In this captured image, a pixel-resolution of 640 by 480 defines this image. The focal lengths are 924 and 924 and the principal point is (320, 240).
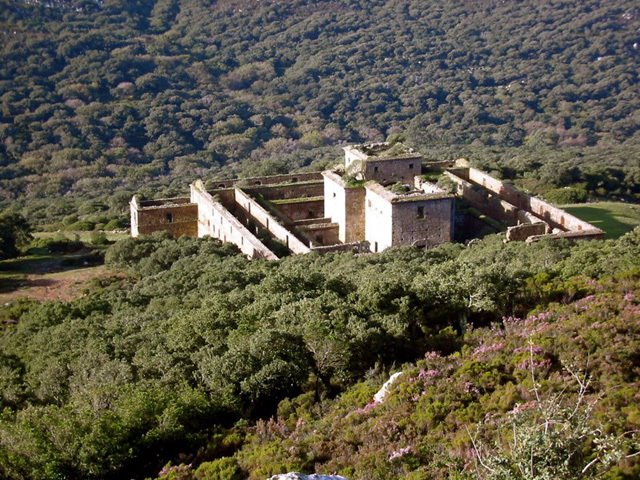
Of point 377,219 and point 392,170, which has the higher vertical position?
point 392,170

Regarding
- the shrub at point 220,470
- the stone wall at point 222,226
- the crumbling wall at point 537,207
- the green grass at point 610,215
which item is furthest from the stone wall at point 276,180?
the shrub at point 220,470

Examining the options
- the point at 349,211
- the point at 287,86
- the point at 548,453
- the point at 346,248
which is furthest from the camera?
the point at 287,86

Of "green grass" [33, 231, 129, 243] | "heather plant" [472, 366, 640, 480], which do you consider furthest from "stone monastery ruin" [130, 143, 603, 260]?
"heather plant" [472, 366, 640, 480]

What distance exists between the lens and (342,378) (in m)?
15.7

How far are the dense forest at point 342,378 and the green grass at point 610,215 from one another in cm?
1034

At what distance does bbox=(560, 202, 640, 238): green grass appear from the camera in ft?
109

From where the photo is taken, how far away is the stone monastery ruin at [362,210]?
30250 mm

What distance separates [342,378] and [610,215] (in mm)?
23262

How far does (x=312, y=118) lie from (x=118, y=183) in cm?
2783

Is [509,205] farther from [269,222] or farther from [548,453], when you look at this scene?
[548,453]

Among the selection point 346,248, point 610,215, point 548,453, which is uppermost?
point 610,215

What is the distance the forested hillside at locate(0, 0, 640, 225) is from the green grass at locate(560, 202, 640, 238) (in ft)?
74.1

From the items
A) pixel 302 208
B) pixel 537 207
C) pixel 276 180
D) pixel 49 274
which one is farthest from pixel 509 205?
pixel 49 274

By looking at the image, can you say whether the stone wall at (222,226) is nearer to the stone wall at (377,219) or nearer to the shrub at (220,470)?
the stone wall at (377,219)
